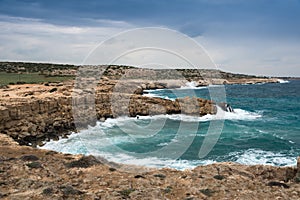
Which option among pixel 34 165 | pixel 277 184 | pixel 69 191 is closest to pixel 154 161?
pixel 34 165

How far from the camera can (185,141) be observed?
23234 millimetres

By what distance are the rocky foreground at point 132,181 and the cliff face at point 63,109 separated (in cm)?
991

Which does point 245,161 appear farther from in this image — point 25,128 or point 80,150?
point 25,128

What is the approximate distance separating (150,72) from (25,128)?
2718 inches

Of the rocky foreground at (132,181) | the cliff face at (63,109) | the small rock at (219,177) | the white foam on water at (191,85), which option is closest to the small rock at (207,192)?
the rocky foreground at (132,181)

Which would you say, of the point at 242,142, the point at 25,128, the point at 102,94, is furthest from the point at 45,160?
Answer: the point at 102,94

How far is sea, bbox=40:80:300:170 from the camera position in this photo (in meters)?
18.0

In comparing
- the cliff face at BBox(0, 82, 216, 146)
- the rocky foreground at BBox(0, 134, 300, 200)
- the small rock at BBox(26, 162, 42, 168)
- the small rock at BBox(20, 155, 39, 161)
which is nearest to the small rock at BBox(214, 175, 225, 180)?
the rocky foreground at BBox(0, 134, 300, 200)

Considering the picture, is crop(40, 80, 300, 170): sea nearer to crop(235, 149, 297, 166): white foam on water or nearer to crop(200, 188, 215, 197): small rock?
crop(235, 149, 297, 166): white foam on water

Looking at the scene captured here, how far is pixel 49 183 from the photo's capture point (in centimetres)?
936

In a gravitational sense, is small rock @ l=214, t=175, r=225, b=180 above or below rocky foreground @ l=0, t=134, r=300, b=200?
above

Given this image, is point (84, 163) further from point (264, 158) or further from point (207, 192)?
point (264, 158)

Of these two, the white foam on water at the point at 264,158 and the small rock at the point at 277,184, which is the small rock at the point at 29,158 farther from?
the white foam on water at the point at 264,158

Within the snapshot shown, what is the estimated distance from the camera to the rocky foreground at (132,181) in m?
8.73
